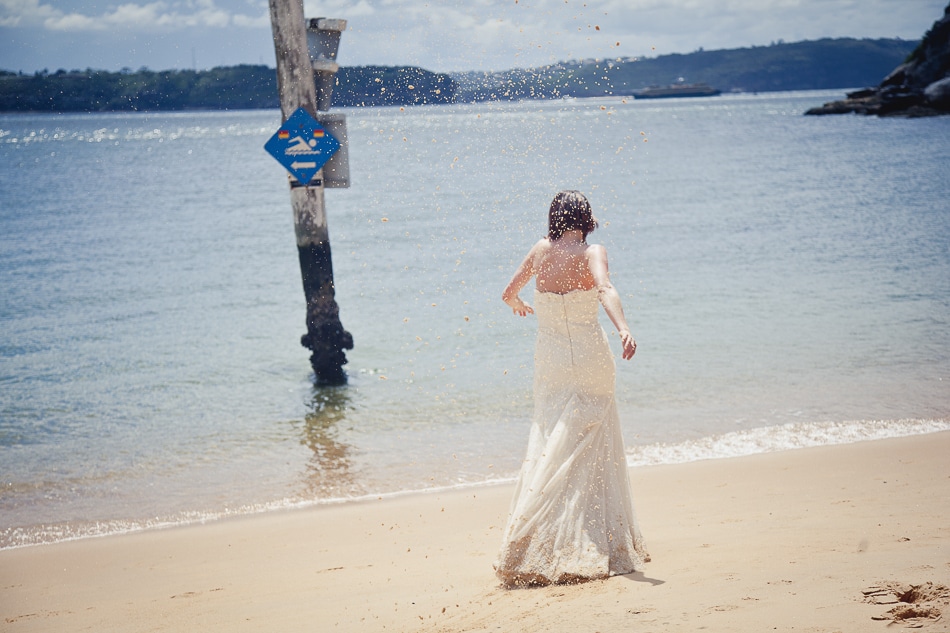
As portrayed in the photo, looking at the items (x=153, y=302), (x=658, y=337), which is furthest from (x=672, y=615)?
(x=153, y=302)

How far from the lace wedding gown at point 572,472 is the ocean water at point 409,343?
8.34 feet

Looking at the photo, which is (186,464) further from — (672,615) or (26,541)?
(672,615)

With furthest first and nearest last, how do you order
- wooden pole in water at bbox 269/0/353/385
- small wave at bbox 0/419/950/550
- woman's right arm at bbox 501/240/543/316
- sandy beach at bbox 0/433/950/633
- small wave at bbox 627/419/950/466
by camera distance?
wooden pole in water at bbox 269/0/353/385, small wave at bbox 627/419/950/466, small wave at bbox 0/419/950/550, woman's right arm at bbox 501/240/543/316, sandy beach at bbox 0/433/950/633

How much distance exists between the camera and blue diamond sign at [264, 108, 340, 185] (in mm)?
9289

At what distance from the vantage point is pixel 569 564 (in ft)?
14.1

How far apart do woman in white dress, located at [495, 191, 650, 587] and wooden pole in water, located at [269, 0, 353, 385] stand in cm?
532

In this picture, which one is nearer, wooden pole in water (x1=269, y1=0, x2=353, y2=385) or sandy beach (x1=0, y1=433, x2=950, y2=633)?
sandy beach (x1=0, y1=433, x2=950, y2=633)

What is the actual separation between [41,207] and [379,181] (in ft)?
44.9

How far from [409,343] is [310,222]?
9.71ft

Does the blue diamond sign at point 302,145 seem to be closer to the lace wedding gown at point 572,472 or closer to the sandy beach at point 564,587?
the sandy beach at point 564,587

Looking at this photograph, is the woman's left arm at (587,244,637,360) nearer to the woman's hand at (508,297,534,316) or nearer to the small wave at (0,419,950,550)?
the woman's hand at (508,297,534,316)

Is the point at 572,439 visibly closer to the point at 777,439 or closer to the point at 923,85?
the point at 777,439

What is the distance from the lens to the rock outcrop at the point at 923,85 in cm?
7332

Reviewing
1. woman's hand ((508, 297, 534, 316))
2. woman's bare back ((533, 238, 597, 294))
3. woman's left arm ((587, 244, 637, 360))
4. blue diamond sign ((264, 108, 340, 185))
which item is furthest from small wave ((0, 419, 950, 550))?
blue diamond sign ((264, 108, 340, 185))
